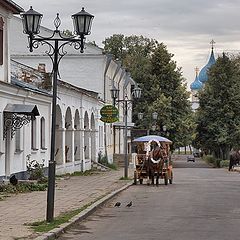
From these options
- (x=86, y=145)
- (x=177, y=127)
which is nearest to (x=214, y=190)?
(x=86, y=145)

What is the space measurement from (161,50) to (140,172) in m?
43.9

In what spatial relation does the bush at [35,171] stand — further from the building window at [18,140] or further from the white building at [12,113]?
the building window at [18,140]

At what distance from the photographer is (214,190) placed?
27.7 meters

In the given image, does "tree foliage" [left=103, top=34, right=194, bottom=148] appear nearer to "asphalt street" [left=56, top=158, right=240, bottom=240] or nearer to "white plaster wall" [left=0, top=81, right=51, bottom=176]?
"white plaster wall" [left=0, top=81, right=51, bottom=176]

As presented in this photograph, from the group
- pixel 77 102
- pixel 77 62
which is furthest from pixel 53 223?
pixel 77 62

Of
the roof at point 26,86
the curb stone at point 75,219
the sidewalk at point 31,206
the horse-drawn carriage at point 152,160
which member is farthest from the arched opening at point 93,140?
the curb stone at point 75,219

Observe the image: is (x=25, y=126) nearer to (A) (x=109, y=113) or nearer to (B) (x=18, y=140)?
(B) (x=18, y=140)

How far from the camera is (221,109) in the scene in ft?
235

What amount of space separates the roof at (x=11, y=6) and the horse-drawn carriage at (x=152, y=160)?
309 inches

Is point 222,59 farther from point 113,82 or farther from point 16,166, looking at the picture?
point 16,166

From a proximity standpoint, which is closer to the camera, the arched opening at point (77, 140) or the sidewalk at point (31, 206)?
the sidewalk at point (31, 206)

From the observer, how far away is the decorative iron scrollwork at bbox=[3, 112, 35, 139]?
26.1 m

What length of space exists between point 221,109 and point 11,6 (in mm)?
47202

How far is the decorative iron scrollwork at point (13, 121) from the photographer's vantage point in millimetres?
26109
